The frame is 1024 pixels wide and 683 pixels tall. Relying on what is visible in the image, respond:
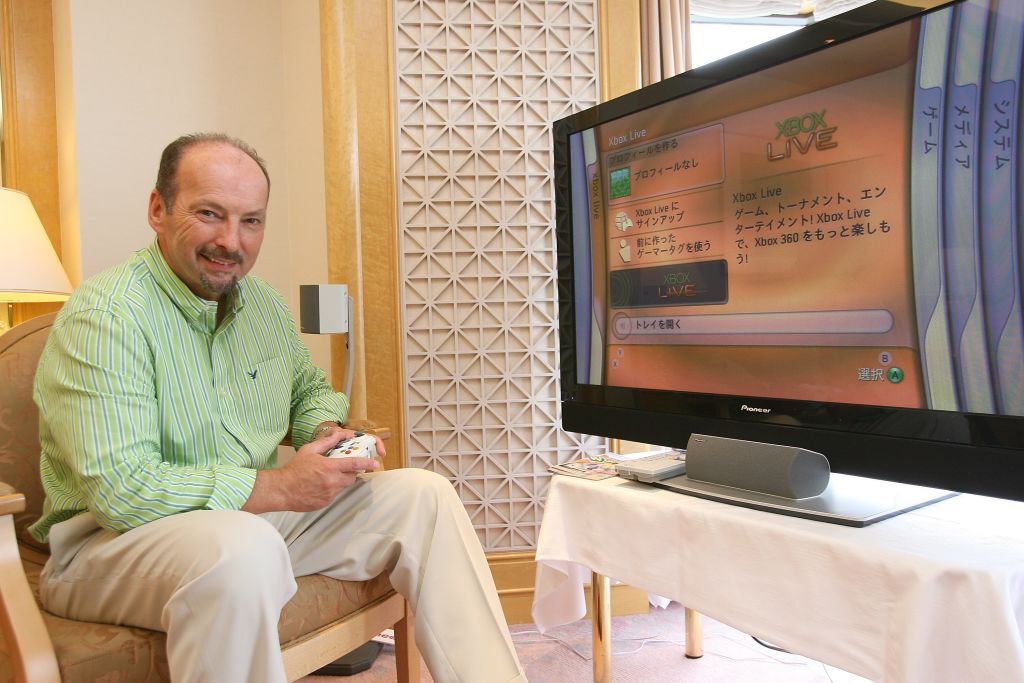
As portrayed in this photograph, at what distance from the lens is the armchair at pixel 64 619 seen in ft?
4.04

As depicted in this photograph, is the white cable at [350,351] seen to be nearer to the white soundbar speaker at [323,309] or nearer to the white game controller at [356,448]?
the white soundbar speaker at [323,309]

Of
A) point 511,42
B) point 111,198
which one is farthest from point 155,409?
point 511,42

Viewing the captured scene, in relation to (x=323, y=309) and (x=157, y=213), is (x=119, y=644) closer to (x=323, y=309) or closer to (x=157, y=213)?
(x=157, y=213)

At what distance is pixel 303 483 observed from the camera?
4.98 ft

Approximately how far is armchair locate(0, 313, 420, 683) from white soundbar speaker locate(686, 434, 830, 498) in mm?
734

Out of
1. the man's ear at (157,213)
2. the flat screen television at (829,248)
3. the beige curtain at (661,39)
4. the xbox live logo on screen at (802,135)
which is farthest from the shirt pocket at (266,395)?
the beige curtain at (661,39)

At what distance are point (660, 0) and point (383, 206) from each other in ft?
4.36

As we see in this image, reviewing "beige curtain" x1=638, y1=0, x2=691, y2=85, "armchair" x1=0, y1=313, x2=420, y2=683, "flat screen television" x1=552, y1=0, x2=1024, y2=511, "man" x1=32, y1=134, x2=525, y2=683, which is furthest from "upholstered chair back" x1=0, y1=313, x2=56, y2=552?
"beige curtain" x1=638, y1=0, x2=691, y2=85

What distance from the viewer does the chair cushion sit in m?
1.24

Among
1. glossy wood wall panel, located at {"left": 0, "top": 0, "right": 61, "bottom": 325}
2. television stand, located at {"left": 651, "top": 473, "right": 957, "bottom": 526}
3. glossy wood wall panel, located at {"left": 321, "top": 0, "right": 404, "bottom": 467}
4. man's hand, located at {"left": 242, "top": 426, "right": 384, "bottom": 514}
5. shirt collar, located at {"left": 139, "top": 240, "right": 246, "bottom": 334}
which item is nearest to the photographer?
television stand, located at {"left": 651, "top": 473, "right": 957, "bottom": 526}

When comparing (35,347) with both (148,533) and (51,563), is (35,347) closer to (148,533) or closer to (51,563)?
(51,563)

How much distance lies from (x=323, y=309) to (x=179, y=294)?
670 mm

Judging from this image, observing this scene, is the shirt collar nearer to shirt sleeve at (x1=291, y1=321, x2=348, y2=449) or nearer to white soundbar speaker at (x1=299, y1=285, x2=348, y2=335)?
shirt sleeve at (x1=291, y1=321, x2=348, y2=449)

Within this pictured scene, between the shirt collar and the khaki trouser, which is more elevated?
the shirt collar
